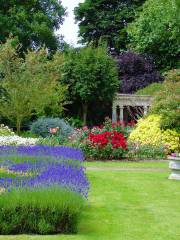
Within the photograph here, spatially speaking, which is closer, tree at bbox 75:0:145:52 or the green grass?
the green grass

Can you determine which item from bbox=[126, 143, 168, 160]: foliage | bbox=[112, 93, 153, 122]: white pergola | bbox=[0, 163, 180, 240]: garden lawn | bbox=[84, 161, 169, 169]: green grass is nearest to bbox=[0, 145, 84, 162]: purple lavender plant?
bbox=[0, 163, 180, 240]: garden lawn

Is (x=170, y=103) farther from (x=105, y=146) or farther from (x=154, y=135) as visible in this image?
(x=154, y=135)

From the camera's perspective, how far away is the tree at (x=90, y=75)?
1177 inches

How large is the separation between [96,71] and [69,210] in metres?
23.0

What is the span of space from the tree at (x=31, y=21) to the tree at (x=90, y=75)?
8.72m

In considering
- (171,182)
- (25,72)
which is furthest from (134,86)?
(171,182)

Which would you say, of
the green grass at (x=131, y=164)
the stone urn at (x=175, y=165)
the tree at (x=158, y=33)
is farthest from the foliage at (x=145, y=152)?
the tree at (x=158, y=33)

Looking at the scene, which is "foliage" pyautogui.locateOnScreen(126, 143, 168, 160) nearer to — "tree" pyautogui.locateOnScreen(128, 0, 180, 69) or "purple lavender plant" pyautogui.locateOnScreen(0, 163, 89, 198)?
"purple lavender plant" pyautogui.locateOnScreen(0, 163, 89, 198)

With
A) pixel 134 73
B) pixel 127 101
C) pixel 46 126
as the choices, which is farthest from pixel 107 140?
pixel 134 73

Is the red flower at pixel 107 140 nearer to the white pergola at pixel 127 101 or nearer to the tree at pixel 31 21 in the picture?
the white pergola at pixel 127 101

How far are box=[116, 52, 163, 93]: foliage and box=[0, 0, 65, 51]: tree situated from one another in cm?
628

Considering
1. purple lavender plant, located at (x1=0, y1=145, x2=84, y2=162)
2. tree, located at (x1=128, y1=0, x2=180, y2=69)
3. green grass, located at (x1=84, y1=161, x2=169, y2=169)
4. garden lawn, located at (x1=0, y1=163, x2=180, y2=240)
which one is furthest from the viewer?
tree, located at (x1=128, y1=0, x2=180, y2=69)

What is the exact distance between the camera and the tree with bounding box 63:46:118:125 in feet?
98.1

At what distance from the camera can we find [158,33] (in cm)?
3922
